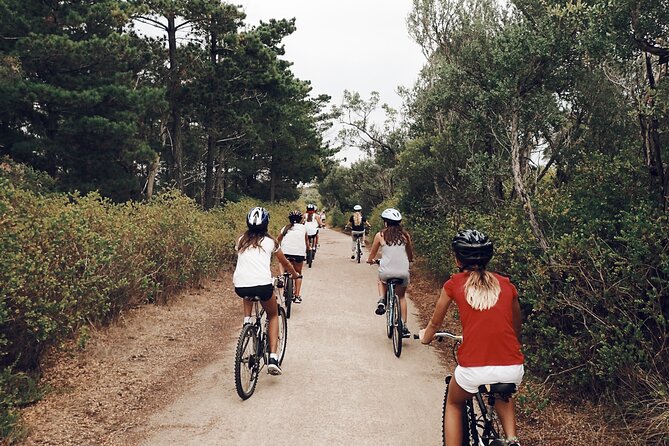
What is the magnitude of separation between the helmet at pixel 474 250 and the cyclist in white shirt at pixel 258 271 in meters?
2.63

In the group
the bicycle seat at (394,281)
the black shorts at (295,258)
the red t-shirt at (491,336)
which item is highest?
the red t-shirt at (491,336)

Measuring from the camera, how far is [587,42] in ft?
19.7

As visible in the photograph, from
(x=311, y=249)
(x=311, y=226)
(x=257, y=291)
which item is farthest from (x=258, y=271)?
(x=311, y=249)

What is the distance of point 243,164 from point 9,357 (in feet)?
107

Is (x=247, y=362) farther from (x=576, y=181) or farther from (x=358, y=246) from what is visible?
(x=358, y=246)

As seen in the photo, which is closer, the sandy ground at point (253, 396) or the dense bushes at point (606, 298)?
the dense bushes at point (606, 298)

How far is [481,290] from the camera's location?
3.02m

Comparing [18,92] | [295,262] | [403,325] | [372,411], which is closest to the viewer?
[372,411]

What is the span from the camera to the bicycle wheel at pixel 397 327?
6980 millimetres

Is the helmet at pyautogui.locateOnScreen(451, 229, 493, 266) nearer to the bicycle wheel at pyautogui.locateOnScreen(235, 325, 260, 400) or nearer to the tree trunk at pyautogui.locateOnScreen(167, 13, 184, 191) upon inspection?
the bicycle wheel at pyautogui.locateOnScreen(235, 325, 260, 400)

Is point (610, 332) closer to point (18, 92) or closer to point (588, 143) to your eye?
point (588, 143)

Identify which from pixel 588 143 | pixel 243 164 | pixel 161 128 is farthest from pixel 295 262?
pixel 243 164

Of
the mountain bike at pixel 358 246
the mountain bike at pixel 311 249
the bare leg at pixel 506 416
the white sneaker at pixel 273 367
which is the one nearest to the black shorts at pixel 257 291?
the white sneaker at pixel 273 367

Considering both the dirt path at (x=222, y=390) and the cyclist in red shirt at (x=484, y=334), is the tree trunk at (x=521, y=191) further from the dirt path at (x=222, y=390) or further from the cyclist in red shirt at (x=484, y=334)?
the cyclist in red shirt at (x=484, y=334)
